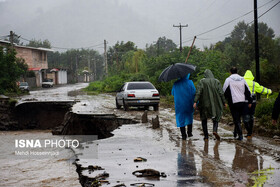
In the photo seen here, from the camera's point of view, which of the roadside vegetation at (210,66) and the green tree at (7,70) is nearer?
the roadside vegetation at (210,66)

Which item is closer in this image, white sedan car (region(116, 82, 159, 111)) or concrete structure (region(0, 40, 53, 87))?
white sedan car (region(116, 82, 159, 111))

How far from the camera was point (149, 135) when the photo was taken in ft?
34.1

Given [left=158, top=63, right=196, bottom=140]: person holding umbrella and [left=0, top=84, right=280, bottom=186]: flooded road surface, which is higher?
[left=158, top=63, right=196, bottom=140]: person holding umbrella

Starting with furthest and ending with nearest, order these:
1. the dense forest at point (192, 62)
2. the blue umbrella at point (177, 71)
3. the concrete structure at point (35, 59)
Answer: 1. the concrete structure at point (35, 59)
2. the dense forest at point (192, 62)
3. the blue umbrella at point (177, 71)

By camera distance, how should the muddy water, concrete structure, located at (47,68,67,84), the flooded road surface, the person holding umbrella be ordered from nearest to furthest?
the flooded road surface
the muddy water
the person holding umbrella
concrete structure, located at (47,68,67,84)

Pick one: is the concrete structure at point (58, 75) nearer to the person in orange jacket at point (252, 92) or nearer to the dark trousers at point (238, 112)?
the person in orange jacket at point (252, 92)

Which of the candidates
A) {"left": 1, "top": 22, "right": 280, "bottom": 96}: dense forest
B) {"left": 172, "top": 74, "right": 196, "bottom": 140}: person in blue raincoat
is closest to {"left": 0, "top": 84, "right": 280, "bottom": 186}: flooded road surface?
{"left": 172, "top": 74, "right": 196, "bottom": 140}: person in blue raincoat

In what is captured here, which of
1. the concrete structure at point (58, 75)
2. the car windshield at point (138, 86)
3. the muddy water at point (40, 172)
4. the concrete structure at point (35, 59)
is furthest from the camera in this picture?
the concrete structure at point (58, 75)

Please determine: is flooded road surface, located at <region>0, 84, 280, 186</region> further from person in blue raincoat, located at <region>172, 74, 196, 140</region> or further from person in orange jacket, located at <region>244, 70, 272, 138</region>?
person in blue raincoat, located at <region>172, 74, 196, 140</region>

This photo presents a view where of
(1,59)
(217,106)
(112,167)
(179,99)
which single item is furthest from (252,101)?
(1,59)

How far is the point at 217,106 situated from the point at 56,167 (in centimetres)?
416

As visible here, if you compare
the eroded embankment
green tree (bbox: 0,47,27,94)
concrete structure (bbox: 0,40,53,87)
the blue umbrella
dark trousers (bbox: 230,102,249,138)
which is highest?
concrete structure (bbox: 0,40,53,87)

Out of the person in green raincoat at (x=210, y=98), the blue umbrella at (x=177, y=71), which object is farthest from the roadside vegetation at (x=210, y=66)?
Answer: the blue umbrella at (x=177, y=71)

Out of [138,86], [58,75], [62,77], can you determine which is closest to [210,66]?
[138,86]
